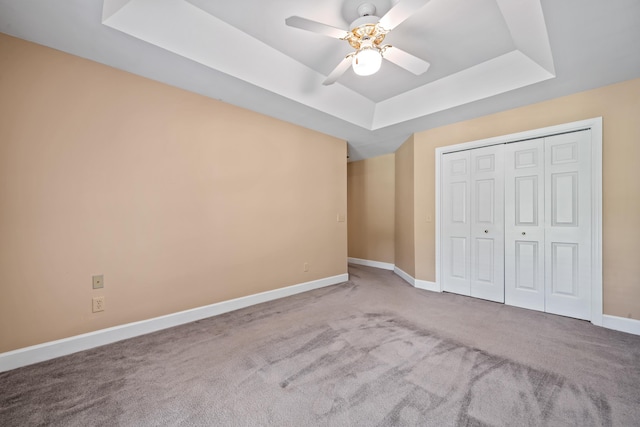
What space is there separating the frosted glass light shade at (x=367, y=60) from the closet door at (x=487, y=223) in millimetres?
2264

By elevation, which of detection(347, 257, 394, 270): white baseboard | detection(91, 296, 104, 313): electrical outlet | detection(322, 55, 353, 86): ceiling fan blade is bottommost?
detection(347, 257, 394, 270): white baseboard

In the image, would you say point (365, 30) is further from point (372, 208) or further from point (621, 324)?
point (372, 208)

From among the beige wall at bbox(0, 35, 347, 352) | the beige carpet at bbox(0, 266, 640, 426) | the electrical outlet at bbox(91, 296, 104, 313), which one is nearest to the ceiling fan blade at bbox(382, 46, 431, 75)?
the beige wall at bbox(0, 35, 347, 352)

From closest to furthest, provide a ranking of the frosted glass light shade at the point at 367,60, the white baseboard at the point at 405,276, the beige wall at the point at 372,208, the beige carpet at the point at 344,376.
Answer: the beige carpet at the point at 344,376 < the frosted glass light shade at the point at 367,60 < the white baseboard at the point at 405,276 < the beige wall at the point at 372,208

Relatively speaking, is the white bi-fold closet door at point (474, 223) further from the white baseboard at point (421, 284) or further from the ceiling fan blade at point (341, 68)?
the ceiling fan blade at point (341, 68)

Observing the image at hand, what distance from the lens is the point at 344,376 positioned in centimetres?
169

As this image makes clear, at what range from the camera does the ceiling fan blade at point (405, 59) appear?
1.99m

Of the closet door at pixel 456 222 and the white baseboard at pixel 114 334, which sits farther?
the closet door at pixel 456 222


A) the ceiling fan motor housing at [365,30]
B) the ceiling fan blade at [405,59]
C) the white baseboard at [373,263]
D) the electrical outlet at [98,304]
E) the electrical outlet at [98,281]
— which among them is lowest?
the white baseboard at [373,263]

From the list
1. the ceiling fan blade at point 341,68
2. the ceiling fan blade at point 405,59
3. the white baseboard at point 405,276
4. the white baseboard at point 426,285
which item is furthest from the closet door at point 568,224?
the ceiling fan blade at point 341,68

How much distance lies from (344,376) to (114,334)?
1980 mm

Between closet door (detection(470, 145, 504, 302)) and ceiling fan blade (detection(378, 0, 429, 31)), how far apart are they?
2357 mm

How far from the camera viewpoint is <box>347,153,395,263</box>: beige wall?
5215 mm

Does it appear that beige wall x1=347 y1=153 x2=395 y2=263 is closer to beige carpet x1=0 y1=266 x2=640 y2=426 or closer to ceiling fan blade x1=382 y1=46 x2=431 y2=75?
beige carpet x1=0 y1=266 x2=640 y2=426
